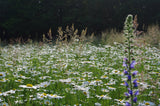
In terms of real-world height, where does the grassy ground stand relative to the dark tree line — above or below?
below

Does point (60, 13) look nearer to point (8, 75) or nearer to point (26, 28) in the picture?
point (26, 28)

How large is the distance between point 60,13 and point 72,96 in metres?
20.4

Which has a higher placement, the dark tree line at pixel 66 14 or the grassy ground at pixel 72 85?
the dark tree line at pixel 66 14

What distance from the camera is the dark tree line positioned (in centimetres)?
2081

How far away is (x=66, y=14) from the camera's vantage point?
22.3 meters

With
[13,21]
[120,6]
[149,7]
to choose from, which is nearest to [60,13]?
[13,21]

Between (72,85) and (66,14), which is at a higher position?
(66,14)

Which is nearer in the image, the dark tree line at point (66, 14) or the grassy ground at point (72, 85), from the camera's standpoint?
the grassy ground at point (72, 85)

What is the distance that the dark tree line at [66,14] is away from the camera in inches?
819

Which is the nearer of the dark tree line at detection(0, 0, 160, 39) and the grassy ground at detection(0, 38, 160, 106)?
the grassy ground at detection(0, 38, 160, 106)

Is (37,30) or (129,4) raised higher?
(129,4)

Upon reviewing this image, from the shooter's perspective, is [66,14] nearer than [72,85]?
No

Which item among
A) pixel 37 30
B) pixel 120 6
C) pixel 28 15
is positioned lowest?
pixel 37 30

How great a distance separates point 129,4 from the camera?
22812mm
